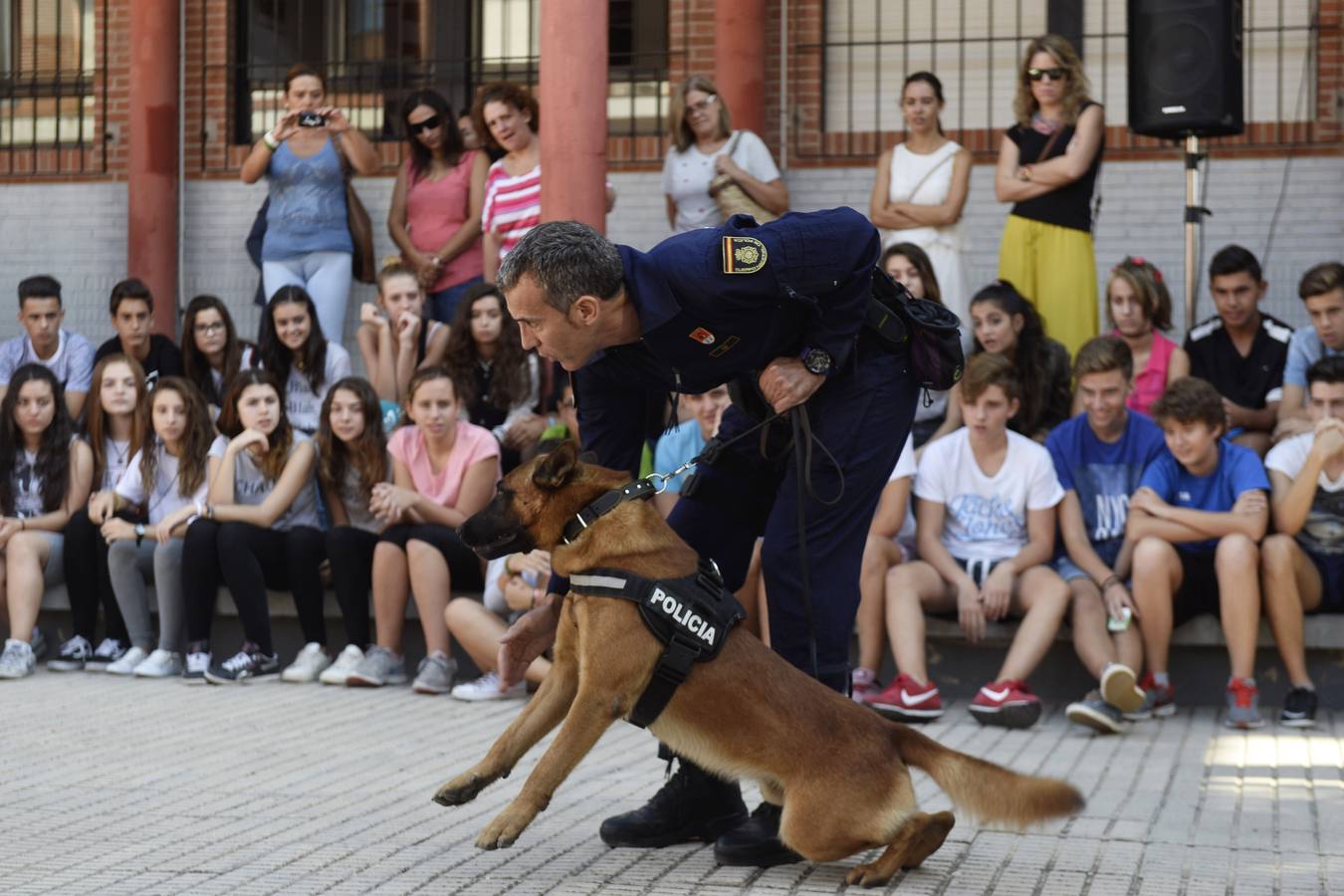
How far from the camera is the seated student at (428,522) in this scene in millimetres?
7762

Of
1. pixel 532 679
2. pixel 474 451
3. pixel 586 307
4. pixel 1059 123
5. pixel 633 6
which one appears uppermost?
pixel 633 6

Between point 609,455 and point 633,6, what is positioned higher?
point 633,6

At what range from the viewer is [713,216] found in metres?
9.98

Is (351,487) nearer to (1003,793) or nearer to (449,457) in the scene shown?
(449,457)

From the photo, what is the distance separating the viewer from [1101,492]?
7.48 m

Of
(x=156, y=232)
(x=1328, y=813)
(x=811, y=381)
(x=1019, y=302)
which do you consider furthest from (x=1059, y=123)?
(x=156, y=232)

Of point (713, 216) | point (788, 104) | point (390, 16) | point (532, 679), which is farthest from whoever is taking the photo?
point (390, 16)

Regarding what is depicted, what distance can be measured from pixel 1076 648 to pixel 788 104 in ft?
19.6

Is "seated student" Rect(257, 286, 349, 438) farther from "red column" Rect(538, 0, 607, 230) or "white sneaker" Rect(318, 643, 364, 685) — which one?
"white sneaker" Rect(318, 643, 364, 685)

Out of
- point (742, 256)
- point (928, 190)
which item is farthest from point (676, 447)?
point (742, 256)

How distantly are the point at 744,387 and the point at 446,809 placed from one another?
5.19ft

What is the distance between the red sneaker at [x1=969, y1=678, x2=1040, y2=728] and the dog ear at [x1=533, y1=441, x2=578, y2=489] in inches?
118

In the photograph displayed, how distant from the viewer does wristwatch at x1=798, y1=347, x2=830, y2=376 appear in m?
4.25

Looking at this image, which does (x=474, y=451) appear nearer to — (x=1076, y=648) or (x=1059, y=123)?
(x=1076, y=648)
